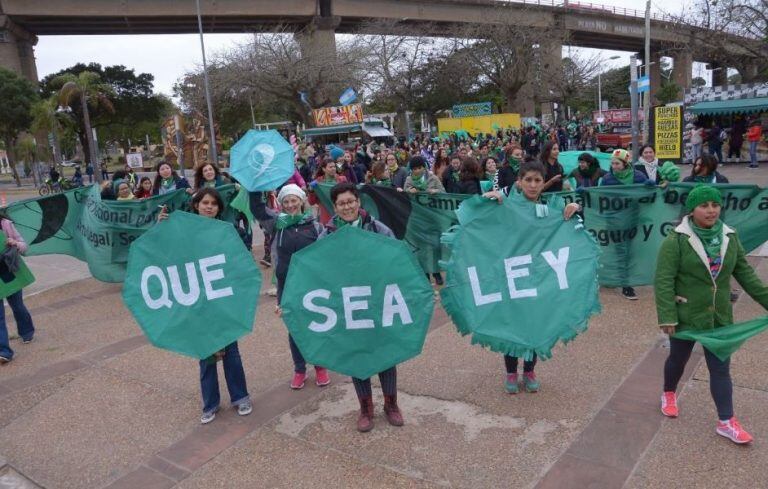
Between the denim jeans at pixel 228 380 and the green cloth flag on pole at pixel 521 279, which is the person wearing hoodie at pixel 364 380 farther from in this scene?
the denim jeans at pixel 228 380

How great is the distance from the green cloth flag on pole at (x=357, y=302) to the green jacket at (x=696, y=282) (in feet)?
4.49

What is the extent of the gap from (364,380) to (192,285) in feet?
4.37

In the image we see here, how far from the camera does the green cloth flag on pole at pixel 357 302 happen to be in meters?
3.53

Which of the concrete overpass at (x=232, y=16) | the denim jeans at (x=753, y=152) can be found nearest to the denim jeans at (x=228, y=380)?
the denim jeans at (x=753, y=152)

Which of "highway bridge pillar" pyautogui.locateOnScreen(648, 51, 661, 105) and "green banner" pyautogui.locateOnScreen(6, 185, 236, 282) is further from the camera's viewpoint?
"highway bridge pillar" pyautogui.locateOnScreen(648, 51, 661, 105)

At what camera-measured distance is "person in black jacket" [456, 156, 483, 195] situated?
739cm

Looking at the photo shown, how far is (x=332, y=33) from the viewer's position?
158ft

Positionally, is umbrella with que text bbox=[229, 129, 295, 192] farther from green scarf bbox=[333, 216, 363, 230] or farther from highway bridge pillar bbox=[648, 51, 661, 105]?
highway bridge pillar bbox=[648, 51, 661, 105]

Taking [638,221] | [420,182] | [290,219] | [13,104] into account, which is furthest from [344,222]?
[13,104]

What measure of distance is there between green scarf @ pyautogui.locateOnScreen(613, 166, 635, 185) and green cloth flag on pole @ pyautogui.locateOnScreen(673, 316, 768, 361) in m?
3.45

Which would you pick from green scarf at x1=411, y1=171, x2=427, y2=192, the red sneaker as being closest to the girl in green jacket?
the red sneaker

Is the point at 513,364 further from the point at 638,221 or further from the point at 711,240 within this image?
the point at 638,221

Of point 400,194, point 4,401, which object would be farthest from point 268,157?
point 4,401

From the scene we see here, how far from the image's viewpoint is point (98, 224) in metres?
8.12
